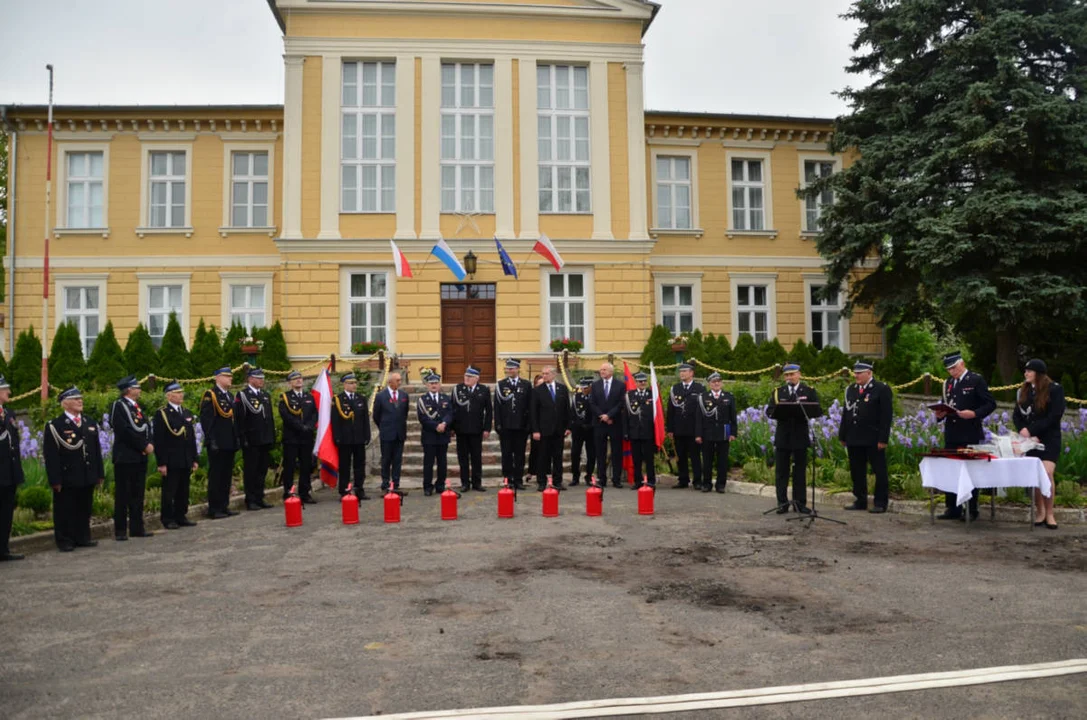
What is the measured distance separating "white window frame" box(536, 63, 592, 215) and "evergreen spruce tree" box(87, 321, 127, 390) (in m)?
12.2

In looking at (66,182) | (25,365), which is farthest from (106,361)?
(66,182)

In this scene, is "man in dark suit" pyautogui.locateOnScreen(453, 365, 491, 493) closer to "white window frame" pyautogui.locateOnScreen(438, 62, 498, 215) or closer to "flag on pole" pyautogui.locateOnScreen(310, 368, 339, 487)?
"flag on pole" pyautogui.locateOnScreen(310, 368, 339, 487)

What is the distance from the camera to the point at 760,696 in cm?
447

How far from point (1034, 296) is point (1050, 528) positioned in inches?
411

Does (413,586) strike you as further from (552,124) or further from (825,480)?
(552,124)

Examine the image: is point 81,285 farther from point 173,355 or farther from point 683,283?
point 683,283

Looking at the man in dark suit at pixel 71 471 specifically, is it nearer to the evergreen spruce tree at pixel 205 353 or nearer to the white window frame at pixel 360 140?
the evergreen spruce tree at pixel 205 353

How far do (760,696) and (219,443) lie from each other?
9.04 metres

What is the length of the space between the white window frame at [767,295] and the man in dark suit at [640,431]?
43.9 ft

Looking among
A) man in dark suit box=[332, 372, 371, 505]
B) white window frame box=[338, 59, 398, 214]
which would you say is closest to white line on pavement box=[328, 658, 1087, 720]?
man in dark suit box=[332, 372, 371, 505]

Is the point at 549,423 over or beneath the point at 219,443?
over

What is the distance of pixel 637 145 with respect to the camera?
24.2 meters

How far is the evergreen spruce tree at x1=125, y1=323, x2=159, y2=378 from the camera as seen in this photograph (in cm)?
2333

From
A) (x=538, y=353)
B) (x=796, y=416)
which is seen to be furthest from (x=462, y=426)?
(x=538, y=353)
